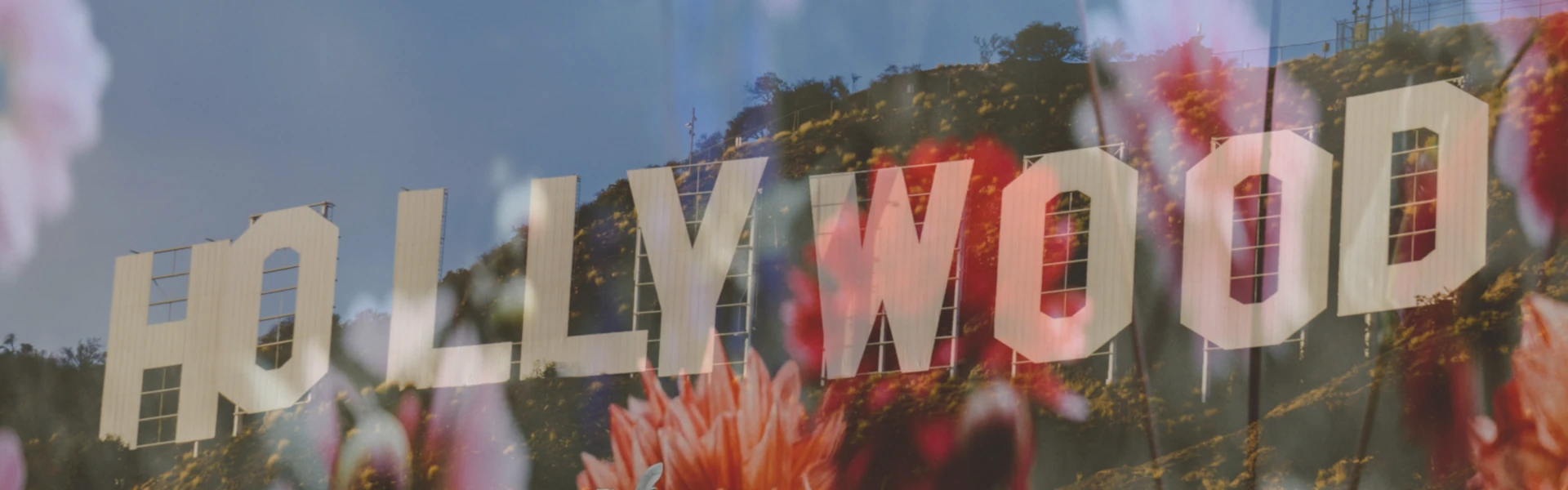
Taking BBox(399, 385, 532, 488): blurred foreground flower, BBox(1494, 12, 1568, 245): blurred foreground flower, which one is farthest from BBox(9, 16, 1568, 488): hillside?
BBox(1494, 12, 1568, 245): blurred foreground flower

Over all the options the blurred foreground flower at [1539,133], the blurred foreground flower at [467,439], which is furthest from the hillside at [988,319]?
the blurred foreground flower at [1539,133]

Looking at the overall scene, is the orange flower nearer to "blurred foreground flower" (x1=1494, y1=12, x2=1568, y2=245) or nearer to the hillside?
the hillside

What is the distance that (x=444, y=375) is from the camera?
14.6 m

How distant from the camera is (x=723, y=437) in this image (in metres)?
13.4

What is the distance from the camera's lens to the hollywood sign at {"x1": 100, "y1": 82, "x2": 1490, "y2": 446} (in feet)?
39.3

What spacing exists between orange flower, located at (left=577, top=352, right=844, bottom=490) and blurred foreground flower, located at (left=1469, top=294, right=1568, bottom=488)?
496cm

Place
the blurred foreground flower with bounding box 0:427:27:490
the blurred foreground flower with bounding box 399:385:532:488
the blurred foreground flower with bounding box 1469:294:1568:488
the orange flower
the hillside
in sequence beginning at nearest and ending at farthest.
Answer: the blurred foreground flower with bounding box 1469:294:1568:488
the hillside
the orange flower
the blurred foreground flower with bounding box 399:385:532:488
the blurred foreground flower with bounding box 0:427:27:490

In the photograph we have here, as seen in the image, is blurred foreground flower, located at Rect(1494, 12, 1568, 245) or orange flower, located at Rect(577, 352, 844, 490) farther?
orange flower, located at Rect(577, 352, 844, 490)

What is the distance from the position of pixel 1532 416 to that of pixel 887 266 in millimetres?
5091


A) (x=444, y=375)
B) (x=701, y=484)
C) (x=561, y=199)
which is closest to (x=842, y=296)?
(x=701, y=484)

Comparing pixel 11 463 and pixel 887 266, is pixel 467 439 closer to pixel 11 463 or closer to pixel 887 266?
pixel 887 266

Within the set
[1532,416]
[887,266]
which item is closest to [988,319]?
[887,266]

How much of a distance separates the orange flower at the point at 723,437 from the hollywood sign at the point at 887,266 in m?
0.34

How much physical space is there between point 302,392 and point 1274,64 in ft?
30.5
